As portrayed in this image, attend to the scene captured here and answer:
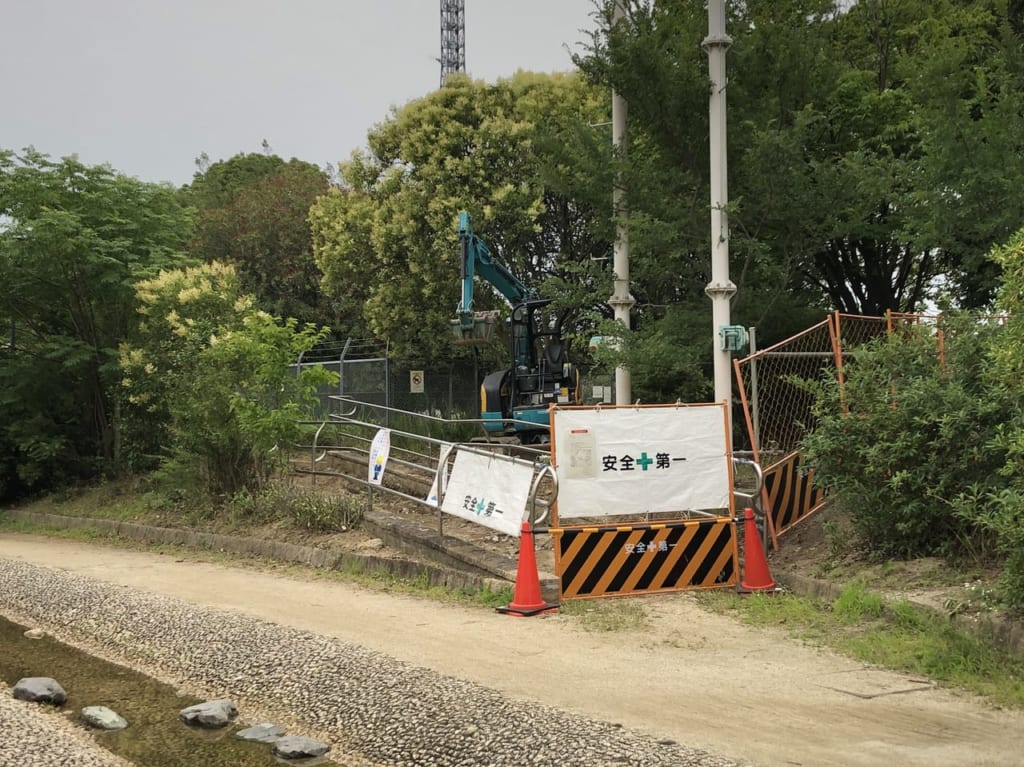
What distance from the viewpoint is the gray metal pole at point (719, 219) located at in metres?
10.8

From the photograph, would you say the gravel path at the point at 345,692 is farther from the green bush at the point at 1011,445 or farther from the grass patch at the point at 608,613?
the green bush at the point at 1011,445

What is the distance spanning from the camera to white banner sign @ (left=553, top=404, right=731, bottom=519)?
846cm

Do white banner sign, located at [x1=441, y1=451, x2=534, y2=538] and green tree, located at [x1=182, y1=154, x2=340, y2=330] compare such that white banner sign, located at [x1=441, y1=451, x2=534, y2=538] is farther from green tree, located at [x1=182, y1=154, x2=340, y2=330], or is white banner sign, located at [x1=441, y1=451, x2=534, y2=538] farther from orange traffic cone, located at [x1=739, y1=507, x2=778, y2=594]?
green tree, located at [x1=182, y1=154, x2=340, y2=330]

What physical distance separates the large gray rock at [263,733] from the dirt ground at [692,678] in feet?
3.74

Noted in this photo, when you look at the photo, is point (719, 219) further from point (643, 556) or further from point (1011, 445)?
point (1011, 445)

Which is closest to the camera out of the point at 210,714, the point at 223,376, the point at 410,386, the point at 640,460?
the point at 210,714

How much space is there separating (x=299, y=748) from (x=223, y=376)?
9066mm

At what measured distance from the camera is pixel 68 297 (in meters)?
17.6

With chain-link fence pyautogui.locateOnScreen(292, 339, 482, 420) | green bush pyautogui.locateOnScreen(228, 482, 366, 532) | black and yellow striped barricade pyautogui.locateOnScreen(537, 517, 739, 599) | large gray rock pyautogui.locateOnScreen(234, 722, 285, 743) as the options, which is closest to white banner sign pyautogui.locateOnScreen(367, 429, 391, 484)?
green bush pyautogui.locateOnScreen(228, 482, 366, 532)

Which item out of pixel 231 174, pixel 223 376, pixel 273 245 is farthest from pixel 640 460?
pixel 231 174

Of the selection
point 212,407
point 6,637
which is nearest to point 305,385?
point 212,407

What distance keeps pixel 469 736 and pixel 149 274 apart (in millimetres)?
13465

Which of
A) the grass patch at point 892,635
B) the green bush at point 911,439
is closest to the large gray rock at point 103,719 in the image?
the grass patch at point 892,635

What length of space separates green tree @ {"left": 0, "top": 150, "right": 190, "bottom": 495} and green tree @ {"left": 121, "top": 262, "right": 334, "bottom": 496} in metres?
1.46
